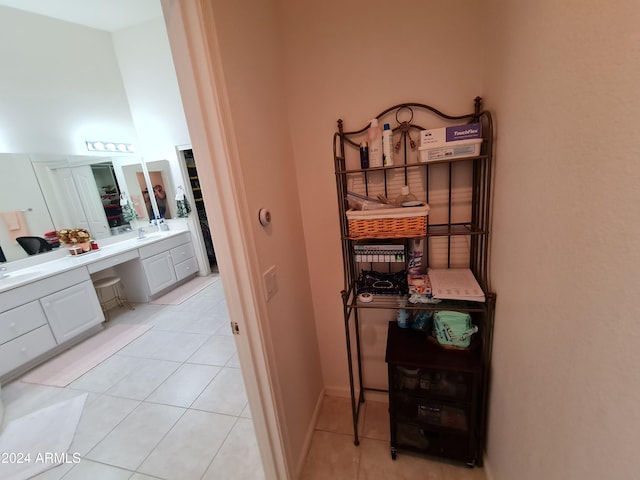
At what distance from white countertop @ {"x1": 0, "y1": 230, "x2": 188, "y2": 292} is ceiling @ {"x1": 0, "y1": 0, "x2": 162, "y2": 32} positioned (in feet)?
8.58

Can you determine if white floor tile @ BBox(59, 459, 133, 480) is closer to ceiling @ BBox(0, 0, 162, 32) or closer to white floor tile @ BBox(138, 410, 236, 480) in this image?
white floor tile @ BBox(138, 410, 236, 480)

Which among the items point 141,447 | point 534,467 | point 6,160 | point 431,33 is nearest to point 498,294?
point 534,467

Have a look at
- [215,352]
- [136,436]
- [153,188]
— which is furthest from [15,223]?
[136,436]

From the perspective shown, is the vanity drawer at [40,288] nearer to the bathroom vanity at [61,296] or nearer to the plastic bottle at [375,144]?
the bathroom vanity at [61,296]

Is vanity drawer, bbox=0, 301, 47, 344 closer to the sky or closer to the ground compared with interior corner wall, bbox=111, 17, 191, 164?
closer to the ground

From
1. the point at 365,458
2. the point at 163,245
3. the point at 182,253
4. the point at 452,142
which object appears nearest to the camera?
the point at 452,142

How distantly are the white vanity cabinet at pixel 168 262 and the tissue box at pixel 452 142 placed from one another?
3.73 metres

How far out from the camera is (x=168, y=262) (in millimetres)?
3871

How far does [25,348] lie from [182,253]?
6.60ft

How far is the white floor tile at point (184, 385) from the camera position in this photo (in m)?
1.93

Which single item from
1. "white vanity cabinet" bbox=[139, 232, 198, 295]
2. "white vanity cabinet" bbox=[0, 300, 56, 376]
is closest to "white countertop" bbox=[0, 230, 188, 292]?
"white vanity cabinet" bbox=[139, 232, 198, 295]

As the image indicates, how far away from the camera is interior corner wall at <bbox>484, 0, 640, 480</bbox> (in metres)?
0.44

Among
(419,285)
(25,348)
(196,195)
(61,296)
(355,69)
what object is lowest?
(25,348)

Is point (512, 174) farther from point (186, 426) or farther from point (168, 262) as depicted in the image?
point (168, 262)
